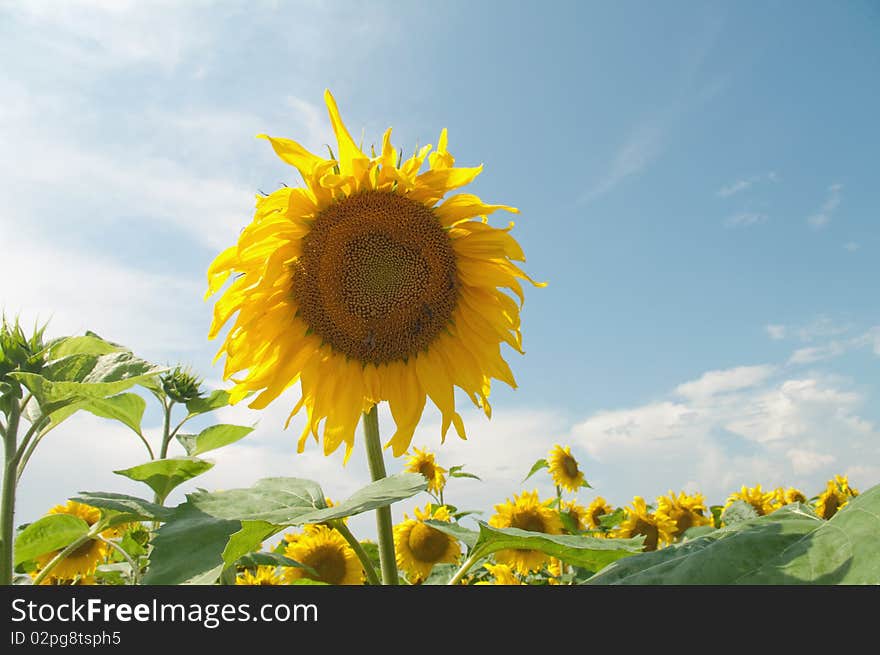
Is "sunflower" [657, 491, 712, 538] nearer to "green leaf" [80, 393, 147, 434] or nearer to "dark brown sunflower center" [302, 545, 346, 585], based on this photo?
"dark brown sunflower center" [302, 545, 346, 585]

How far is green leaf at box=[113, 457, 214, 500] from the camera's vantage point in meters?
2.42

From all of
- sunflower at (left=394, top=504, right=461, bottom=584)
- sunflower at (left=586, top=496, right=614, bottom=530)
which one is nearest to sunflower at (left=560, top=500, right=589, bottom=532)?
sunflower at (left=586, top=496, right=614, bottom=530)

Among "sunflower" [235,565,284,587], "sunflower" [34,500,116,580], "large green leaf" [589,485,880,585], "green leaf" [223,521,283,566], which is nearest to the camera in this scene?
"large green leaf" [589,485,880,585]

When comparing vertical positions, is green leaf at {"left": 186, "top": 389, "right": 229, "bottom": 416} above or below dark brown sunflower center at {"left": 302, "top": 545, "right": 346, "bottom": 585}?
above

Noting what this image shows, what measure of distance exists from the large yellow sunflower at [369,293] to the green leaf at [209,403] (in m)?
0.71

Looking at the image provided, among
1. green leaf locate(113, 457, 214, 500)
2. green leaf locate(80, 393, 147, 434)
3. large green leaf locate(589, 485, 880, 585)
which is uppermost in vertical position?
green leaf locate(80, 393, 147, 434)

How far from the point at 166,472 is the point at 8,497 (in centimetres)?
51

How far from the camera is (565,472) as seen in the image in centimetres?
860

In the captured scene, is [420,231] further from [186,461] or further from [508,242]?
[186,461]

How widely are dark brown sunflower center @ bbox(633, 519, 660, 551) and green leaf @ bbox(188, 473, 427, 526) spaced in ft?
17.0

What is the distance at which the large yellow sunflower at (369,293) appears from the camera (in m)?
2.70
